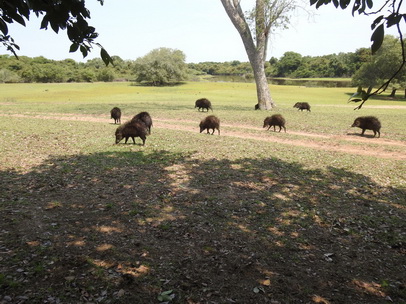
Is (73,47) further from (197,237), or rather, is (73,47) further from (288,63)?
(288,63)

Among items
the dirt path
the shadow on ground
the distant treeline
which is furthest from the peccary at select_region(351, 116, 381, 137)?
the distant treeline

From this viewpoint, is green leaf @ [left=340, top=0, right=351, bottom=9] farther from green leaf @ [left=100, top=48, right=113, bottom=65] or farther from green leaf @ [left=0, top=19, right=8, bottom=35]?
green leaf @ [left=0, top=19, right=8, bottom=35]

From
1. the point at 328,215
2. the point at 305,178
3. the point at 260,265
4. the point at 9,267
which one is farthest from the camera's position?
the point at 305,178

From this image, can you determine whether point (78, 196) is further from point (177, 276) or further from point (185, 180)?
point (177, 276)

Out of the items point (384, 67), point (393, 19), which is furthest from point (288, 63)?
point (393, 19)

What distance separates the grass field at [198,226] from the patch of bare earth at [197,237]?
0.02m

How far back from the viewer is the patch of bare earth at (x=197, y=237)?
3.90 metres

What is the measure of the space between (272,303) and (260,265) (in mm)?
832

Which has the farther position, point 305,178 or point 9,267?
point 305,178

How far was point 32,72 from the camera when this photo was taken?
8881cm

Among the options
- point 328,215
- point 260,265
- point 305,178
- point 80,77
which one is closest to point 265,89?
point 305,178

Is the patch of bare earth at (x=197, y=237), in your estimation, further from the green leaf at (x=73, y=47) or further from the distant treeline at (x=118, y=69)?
the distant treeline at (x=118, y=69)

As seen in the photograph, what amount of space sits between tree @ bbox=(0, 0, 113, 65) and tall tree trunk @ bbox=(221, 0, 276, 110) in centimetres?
2489

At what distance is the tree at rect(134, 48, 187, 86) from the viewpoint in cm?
7500
